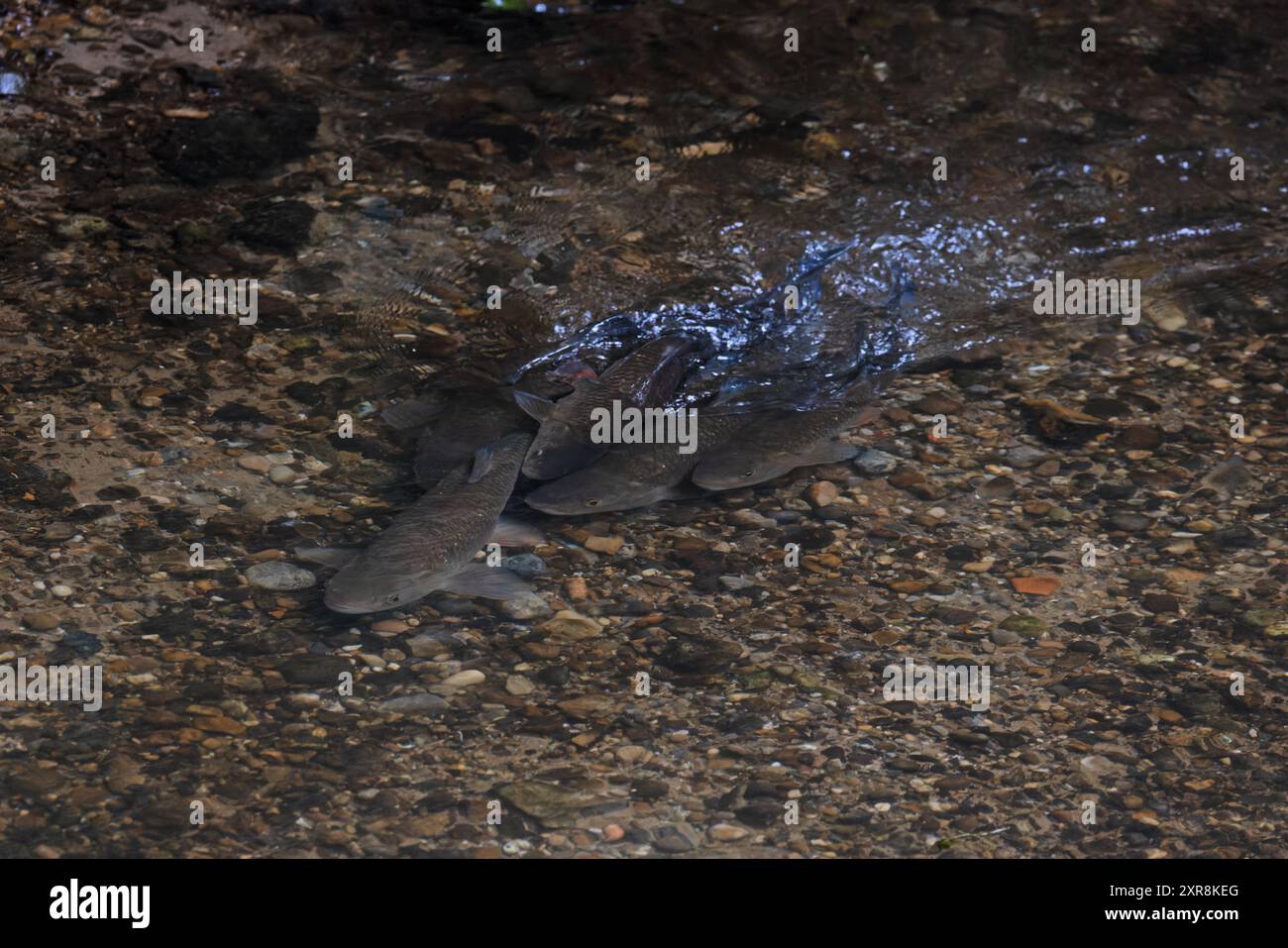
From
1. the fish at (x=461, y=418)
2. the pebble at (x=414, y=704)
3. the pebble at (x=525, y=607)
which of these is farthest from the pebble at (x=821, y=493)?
the pebble at (x=414, y=704)

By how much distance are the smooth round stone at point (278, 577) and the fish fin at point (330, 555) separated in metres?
0.09

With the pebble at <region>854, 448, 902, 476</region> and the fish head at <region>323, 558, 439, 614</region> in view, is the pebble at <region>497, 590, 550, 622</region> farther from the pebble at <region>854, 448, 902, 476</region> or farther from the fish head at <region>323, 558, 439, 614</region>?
the pebble at <region>854, 448, 902, 476</region>

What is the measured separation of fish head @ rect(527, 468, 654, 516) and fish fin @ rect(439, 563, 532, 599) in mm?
399

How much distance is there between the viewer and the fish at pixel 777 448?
5402 mm

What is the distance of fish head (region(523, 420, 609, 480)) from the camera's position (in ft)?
17.4

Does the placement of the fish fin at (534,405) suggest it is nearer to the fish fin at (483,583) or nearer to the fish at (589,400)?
the fish at (589,400)

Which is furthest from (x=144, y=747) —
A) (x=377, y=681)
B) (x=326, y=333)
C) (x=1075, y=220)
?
(x=1075, y=220)

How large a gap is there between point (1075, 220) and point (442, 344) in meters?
3.98

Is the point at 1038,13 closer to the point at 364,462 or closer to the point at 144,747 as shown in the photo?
the point at 364,462

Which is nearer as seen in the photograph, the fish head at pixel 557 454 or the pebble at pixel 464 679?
the pebble at pixel 464 679

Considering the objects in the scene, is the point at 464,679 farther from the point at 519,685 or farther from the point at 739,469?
the point at 739,469

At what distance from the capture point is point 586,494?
5117 mm

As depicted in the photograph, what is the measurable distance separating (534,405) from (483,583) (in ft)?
3.75

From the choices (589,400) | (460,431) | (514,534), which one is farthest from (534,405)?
(514,534)
